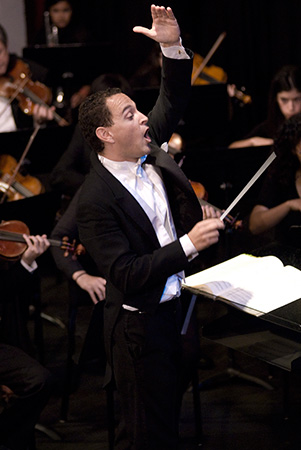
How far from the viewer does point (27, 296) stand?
329 cm

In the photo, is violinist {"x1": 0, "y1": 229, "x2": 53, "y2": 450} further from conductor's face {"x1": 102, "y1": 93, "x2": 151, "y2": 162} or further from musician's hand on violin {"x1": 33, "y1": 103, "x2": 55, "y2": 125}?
musician's hand on violin {"x1": 33, "y1": 103, "x2": 55, "y2": 125}

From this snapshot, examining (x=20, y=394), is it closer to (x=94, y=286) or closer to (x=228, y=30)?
(x=94, y=286)

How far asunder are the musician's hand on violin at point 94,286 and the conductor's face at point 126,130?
2.83 ft

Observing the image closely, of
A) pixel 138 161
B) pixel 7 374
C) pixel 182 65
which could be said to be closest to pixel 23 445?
pixel 7 374

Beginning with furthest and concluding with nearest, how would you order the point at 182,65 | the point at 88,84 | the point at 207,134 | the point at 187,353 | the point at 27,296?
1. the point at 88,84
2. the point at 207,134
3. the point at 27,296
4. the point at 187,353
5. the point at 182,65

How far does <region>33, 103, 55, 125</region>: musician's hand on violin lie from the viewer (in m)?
4.41

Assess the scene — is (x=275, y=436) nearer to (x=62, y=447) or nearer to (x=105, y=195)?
(x=62, y=447)

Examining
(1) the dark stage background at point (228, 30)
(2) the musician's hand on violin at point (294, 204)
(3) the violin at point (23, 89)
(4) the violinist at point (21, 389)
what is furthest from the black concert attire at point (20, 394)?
(1) the dark stage background at point (228, 30)

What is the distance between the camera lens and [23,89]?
14.8 ft

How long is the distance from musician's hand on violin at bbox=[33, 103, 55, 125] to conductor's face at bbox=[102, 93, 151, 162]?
7.69 feet

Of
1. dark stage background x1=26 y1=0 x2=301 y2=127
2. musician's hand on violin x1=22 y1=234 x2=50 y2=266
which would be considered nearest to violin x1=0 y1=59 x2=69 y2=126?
dark stage background x1=26 y1=0 x2=301 y2=127

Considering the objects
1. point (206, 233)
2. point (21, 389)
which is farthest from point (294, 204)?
point (21, 389)

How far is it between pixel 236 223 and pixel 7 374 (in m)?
1.07

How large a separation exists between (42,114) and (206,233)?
2716 millimetres
